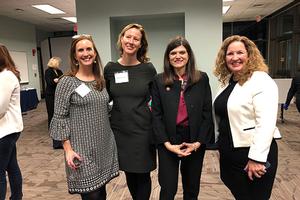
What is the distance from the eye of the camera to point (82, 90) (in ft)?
4.92

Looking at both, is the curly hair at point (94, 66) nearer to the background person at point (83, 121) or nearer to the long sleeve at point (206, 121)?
the background person at point (83, 121)

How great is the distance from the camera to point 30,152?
4129 mm

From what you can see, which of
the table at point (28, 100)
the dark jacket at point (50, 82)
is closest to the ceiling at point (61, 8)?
the table at point (28, 100)

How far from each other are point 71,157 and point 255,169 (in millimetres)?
1010

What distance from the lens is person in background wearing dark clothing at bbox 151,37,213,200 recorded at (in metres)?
1.60

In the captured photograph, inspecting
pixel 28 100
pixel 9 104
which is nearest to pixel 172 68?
pixel 9 104

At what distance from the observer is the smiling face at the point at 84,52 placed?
153 centimetres

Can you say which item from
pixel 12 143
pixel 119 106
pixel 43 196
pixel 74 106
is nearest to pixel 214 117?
pixel 119 106

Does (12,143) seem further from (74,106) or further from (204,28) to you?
(204,28)

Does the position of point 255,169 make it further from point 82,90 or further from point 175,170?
point 82,90

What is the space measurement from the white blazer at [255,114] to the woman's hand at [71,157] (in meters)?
0.90

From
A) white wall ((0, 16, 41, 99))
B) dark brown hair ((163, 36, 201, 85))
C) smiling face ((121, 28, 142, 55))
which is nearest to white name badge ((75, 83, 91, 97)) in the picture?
smiling face ((121, 28, 142, 55))

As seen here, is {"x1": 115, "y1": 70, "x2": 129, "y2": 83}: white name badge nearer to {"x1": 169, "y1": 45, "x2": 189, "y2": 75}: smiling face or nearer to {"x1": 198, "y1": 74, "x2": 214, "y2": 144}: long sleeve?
{"x1": 169, "y1": 45, "x2": 189, "y2": 75}: smiling face

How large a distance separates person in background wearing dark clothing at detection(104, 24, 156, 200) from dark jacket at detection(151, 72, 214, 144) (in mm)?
95
